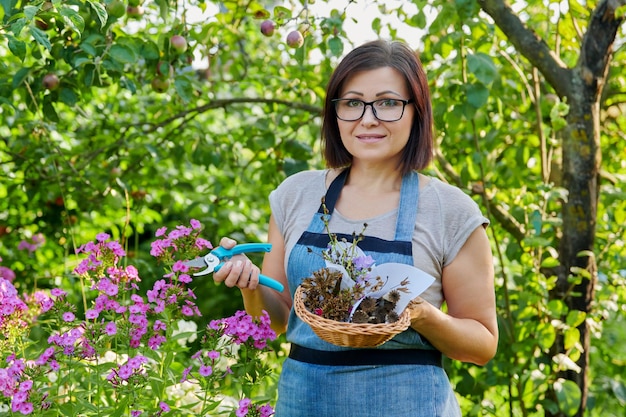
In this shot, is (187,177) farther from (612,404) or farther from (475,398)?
(612,404)

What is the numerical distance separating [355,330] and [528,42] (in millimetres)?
1736

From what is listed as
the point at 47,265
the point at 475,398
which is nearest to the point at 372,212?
the point at 475,398

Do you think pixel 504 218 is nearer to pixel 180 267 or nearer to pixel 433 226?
pixel 433 226

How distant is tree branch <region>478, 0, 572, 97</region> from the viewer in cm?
281

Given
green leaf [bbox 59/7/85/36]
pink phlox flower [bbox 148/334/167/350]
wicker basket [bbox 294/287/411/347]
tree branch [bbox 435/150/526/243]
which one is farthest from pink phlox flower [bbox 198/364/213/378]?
tree branch [bbox 435/150/526/243]

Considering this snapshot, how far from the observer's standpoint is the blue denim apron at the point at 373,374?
1624mm

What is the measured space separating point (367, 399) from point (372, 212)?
14.9 inches

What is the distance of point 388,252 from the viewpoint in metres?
1.66

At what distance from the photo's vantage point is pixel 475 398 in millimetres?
3156

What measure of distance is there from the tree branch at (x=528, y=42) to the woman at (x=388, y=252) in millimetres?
1136

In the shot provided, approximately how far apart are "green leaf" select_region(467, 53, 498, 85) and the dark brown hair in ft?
2.59

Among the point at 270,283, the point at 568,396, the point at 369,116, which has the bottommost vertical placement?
the point at 568,396

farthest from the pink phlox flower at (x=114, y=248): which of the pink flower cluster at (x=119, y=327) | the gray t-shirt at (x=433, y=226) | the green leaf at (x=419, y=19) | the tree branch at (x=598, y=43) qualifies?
the tree branch at (x=598, y=43)

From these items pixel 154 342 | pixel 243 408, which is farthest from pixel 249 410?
pixel 154 342
